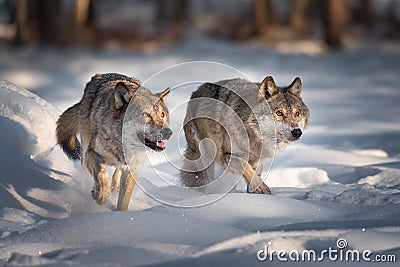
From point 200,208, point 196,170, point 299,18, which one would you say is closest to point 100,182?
point 200,208

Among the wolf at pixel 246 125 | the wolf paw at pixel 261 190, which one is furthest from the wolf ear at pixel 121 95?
the wolf paw at pixel 261 190

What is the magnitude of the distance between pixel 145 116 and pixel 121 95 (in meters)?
0.35

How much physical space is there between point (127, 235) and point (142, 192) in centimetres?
209

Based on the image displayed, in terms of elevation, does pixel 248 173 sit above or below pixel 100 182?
above

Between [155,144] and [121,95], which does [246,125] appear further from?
[121,95]

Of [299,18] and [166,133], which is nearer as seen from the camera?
[166,133]

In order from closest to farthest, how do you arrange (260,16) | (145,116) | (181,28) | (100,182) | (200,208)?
1. (200,208)
2. (145,116)
3. (100,182)
4. (260,16)
5. (181,28)

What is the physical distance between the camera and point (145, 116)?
562cm

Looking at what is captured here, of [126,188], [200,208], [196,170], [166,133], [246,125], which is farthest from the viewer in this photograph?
[196,170]

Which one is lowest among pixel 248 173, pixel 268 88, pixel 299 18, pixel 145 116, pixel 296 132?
pixel 248 173

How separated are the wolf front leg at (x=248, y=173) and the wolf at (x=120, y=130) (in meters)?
0.94

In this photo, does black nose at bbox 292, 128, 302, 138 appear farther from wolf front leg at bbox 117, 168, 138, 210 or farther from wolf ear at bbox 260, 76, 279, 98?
wolf front leg at bbox 117, 168, 138, 210

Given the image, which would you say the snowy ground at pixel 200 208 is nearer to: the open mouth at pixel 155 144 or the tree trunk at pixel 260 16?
the open mouth at pixel 155 144

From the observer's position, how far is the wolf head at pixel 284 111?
611 centimetres
